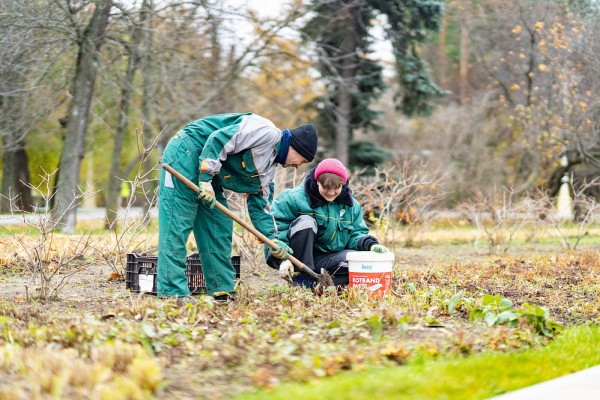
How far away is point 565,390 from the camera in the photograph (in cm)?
432

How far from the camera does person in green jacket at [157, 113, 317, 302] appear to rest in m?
6.67

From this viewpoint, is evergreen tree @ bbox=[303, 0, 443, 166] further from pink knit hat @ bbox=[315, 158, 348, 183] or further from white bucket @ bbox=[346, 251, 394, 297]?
white bucket @ bbox=[346, 251, 394, 297]

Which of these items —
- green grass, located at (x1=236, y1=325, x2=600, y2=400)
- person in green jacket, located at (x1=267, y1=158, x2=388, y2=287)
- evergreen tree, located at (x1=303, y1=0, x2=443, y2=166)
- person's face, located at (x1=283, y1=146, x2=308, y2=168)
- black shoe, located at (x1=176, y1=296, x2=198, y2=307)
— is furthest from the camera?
evergreen tree, located at (x1=303, y1=0, x2=443, y2=166)

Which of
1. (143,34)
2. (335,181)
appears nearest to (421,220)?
(143,34)

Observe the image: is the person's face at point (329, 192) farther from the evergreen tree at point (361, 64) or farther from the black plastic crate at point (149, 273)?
the evergreen tree at point (361, 64)

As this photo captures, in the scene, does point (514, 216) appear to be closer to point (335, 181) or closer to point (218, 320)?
point (335, 181)

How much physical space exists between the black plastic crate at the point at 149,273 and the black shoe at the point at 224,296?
14.1 inches

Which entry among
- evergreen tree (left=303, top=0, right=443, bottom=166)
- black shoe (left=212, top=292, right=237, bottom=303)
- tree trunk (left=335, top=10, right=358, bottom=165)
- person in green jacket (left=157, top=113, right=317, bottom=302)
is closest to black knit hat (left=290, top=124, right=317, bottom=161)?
person in green jacket (left=157, top=113, right=317, bottom=302)

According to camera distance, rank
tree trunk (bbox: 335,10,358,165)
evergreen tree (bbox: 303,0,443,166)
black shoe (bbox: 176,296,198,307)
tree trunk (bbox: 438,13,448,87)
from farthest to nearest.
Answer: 1. tree trunk (bbox: 438,13,448,87)
2. tree trunk (bbox: 335,10,358,165)
3. evergreen tree (bbox: 303,0,443,166)
4. black shoe (bbox: 176,296,198,307)

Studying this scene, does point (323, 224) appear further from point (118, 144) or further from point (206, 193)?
point (118, 144)

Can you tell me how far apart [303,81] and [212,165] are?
1943cm

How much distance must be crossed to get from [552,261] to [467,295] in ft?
14.5

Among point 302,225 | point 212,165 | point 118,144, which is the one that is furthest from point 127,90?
point 212,165

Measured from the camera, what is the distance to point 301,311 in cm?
605
